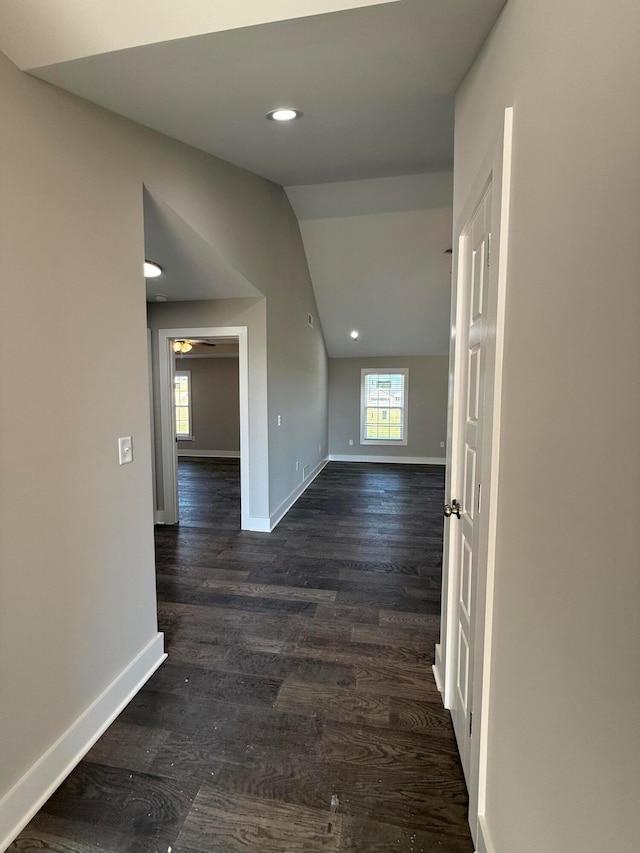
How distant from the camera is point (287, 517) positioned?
4516mm

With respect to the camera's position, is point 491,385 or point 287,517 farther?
point 287,517

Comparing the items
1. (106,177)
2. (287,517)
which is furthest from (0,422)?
(287,517)

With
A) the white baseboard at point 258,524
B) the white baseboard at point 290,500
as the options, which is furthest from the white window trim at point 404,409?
the white baseboard at point 258,524

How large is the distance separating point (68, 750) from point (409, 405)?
7.10 m

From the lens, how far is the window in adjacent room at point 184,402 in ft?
27.5

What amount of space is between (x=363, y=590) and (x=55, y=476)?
7.05 ft

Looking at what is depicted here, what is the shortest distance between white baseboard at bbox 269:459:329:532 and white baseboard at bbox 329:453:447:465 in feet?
4.54

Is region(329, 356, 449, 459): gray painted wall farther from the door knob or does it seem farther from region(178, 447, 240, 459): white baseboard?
the door knob

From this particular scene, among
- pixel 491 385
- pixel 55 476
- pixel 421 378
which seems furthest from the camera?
pixel 421 378

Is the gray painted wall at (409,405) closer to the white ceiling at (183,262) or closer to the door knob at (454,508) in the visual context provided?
the white ceiling at (183,262)

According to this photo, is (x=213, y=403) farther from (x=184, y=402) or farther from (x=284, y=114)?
(x=284, y=114)

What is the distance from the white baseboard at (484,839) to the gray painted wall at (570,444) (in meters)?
0.05

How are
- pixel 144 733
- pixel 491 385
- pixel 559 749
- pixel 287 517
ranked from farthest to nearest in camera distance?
1. pixel 287 517
2. pixel 144 733
3. pixel 491 385
4. pixel 559 749

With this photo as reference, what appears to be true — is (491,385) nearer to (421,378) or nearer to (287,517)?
(287,517)
